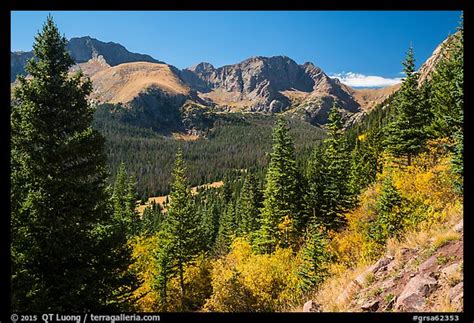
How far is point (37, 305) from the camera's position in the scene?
877 centimetres

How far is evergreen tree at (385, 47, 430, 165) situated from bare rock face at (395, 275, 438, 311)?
81.7 ft

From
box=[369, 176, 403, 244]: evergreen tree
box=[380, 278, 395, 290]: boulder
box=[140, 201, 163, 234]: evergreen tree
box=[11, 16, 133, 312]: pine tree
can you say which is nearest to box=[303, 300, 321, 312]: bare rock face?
box=[380, 278, 395, 290]: boulder

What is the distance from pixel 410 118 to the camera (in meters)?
29.6

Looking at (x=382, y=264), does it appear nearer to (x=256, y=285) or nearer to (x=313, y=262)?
(x=313, y=262)

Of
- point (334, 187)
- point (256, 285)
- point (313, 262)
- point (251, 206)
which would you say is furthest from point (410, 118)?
point (251, 206)

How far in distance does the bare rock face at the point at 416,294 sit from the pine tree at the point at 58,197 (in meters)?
8.93

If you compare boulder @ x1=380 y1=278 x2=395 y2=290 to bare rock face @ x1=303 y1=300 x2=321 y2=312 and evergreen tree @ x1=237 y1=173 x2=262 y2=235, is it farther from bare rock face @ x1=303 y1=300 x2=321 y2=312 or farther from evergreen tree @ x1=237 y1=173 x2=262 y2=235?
evergreen tree @ x1=237 y1=173 x2=262 y2=235

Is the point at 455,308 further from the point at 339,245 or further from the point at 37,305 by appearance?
the point at 339,245

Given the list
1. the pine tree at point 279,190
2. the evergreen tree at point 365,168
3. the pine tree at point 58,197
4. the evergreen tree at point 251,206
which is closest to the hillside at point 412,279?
the pine tree at point 58,197

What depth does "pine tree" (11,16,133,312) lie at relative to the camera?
32.4 ft

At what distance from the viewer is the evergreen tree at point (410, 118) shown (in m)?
29.2

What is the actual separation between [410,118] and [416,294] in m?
26.6
